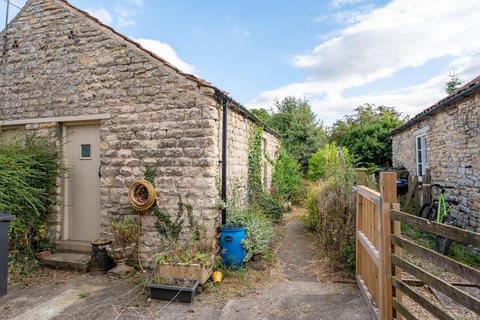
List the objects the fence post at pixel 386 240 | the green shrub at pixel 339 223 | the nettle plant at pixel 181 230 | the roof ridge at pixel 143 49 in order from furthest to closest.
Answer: the roof ridge at pixel 143 49 → the green shrub at pixel 339 223 → the nettle plant at pixel 181 230 → the fence post at pixel 386 240

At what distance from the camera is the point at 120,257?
510 cm

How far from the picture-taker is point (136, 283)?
479 centimetres

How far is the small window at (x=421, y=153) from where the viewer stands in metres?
9.53

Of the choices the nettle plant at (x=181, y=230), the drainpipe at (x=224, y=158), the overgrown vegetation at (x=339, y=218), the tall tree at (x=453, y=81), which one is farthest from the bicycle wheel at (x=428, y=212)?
the tall tree at (x=453, y=81)

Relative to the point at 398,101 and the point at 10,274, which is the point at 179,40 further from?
the point at 398,101

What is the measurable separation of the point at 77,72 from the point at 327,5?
6.15 meters

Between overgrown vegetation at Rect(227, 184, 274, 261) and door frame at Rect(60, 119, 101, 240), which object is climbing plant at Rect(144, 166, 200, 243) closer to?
overgrown vegetation at Rect(227, 184, 274, 261)

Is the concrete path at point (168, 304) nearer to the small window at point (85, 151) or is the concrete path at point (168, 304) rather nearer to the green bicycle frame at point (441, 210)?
the small window at point (85, 151)

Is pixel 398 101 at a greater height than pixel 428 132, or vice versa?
pixel 398 101

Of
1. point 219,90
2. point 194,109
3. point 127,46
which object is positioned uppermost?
point 127,46

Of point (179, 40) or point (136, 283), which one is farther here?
point (179, 40)

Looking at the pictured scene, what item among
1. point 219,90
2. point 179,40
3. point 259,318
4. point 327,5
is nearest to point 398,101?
point 327,5

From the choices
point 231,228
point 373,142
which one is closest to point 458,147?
point 231,228

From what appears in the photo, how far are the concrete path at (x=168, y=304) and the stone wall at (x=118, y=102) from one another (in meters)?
1.12
